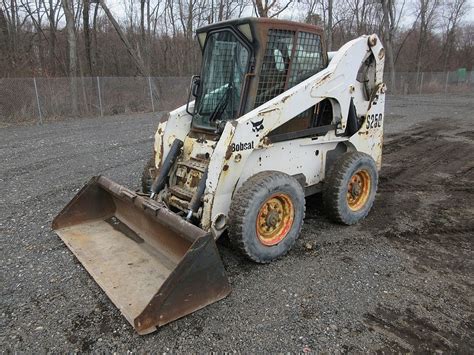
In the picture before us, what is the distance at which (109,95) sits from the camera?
54.9 ft

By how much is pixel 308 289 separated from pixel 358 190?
5.79 ft

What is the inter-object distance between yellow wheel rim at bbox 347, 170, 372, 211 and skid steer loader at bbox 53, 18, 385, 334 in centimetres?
1

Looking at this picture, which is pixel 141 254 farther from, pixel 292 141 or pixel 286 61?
pixel 286 61

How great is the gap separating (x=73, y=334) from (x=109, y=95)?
15506 millimetres

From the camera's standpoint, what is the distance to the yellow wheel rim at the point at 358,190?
14.7 ft

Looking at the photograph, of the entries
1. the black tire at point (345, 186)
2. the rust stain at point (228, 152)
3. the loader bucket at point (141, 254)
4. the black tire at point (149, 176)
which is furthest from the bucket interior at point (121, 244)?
the black tire at point (345, 186)

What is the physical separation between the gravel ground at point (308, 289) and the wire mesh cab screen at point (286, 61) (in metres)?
1.65

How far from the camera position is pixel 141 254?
3.58 meters

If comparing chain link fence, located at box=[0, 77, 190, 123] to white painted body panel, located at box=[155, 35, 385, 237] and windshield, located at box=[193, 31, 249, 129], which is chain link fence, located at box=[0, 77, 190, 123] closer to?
windshield, located at box=[193, 31, 249, 129]

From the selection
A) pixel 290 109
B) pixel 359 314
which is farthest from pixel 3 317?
pixel 290 109

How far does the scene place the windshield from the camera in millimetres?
3832

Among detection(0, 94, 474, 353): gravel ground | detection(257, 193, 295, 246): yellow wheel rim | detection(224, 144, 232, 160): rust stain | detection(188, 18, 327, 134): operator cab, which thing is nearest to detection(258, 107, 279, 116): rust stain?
detection(188, 18, 327, 134): operator cab

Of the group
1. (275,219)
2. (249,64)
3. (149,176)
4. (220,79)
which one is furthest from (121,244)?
(249,64)

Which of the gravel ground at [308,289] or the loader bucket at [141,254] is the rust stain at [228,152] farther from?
the gravel ground at [308,289]
